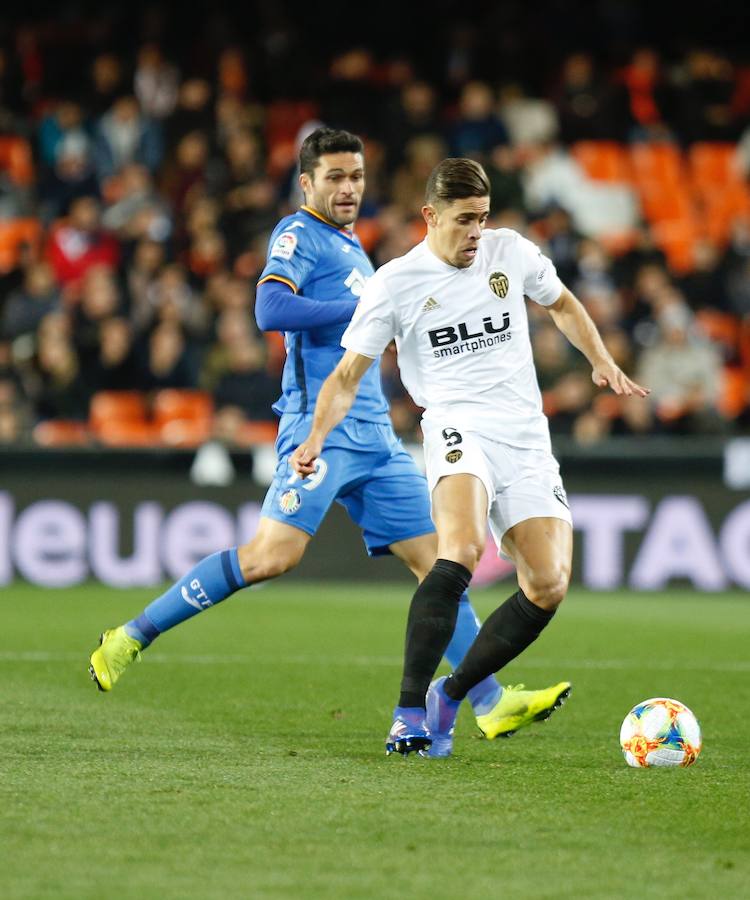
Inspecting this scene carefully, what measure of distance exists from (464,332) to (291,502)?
97cm

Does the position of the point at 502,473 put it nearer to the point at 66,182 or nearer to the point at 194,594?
the point at 194,594

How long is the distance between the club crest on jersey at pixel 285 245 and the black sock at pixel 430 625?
58.6 inches

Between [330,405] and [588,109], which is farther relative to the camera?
[588,109]

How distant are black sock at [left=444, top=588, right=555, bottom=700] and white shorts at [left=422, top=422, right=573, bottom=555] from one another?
0.98ft

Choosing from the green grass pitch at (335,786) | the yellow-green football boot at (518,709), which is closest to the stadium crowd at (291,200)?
the green grass pitch at (335,786)

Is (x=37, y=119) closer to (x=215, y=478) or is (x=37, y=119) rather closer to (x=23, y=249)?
(x=23, y=249)

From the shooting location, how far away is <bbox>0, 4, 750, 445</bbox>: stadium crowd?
14.1 metres

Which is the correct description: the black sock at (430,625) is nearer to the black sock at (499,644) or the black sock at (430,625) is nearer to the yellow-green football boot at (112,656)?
the black sock at (499,644)

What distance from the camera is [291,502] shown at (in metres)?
6.32

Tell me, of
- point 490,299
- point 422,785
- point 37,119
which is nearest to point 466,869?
point 422,785

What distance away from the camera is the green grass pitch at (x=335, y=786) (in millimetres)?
3830

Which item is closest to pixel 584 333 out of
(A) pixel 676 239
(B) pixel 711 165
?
(A) pixel 676 239

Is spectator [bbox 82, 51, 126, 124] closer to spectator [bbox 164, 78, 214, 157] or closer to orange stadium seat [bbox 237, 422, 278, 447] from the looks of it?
spectator [bbox 164, 78, 214, 157]

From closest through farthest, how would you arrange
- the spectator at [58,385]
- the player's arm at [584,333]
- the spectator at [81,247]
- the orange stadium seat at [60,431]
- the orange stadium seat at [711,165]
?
the player's arm at [584,333], the orange stadium seat at [60,431], the spectator at [58,385], the spectator at [81,247], the orange stadium seat at [711,165]
